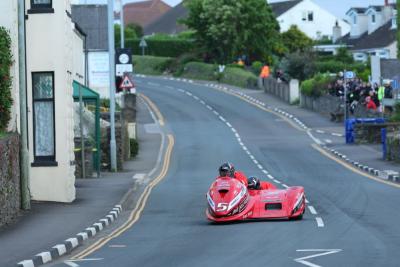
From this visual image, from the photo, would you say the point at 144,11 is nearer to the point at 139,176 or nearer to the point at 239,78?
the point at 239,78

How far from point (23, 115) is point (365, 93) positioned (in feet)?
120

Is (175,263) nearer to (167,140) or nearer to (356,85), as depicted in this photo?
(167,140)

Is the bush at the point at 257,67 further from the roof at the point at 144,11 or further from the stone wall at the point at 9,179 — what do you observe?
the roof at the point at 144,11

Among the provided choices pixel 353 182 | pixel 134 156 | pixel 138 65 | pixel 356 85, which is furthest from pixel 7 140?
pixel 138 65

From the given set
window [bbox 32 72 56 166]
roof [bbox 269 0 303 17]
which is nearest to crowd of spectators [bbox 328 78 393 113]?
window [bbox 32 72 56 166]

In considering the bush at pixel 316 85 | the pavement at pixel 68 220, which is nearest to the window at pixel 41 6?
the pavement at pixel 68 220

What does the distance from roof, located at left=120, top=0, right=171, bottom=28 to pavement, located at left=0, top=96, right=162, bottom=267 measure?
134428 mm

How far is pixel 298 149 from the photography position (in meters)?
52.8

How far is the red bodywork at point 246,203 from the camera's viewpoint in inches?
956

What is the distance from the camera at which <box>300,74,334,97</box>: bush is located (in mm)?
71562

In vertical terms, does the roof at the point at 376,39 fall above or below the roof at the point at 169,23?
below

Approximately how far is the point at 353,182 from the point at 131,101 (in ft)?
88.7

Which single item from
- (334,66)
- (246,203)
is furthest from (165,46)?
(246,203)

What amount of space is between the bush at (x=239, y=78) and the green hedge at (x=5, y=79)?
209ft
